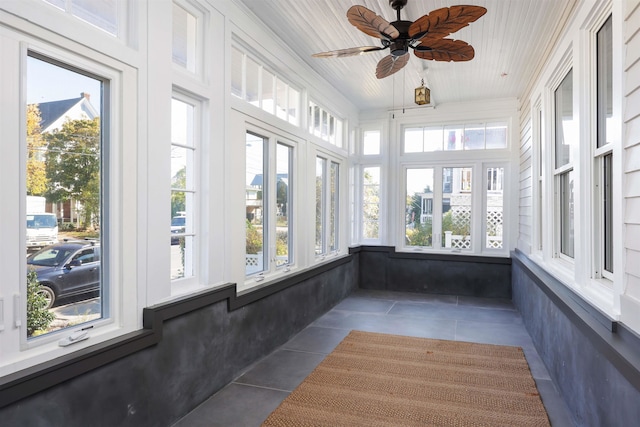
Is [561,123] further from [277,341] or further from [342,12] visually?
[277,341]

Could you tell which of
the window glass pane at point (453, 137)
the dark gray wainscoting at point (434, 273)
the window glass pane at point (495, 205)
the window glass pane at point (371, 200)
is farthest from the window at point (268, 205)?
the window glass pane at point (495, 205)

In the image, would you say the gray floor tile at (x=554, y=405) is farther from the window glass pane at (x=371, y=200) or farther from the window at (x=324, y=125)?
the window glass pane at (x=371, y=200)

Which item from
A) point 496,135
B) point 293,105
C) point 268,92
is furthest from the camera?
point 496,135

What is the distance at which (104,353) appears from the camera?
6.65ft

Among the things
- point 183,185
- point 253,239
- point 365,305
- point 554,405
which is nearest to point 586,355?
point 554,405

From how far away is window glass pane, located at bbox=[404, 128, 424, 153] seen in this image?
22.0ft

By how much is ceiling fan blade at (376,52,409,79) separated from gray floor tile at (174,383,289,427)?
266 cm

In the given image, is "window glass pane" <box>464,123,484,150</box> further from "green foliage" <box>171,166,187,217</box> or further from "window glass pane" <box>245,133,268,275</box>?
"green foliage" <box>171,166,187,217</box>

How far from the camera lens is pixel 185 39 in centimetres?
288

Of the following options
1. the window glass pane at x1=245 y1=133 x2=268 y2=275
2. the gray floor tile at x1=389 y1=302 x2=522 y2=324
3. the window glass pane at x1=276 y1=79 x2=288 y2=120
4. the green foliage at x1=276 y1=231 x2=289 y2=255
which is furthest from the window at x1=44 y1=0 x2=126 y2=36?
the gray floor tile at x1=389 y1=302 x2=522 y2=324

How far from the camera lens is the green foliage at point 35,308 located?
1.81 m

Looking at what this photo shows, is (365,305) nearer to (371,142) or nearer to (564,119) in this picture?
(371,142)

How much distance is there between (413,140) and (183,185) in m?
4.76

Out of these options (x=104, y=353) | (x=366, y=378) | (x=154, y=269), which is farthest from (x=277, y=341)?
(x=104, y=353)
